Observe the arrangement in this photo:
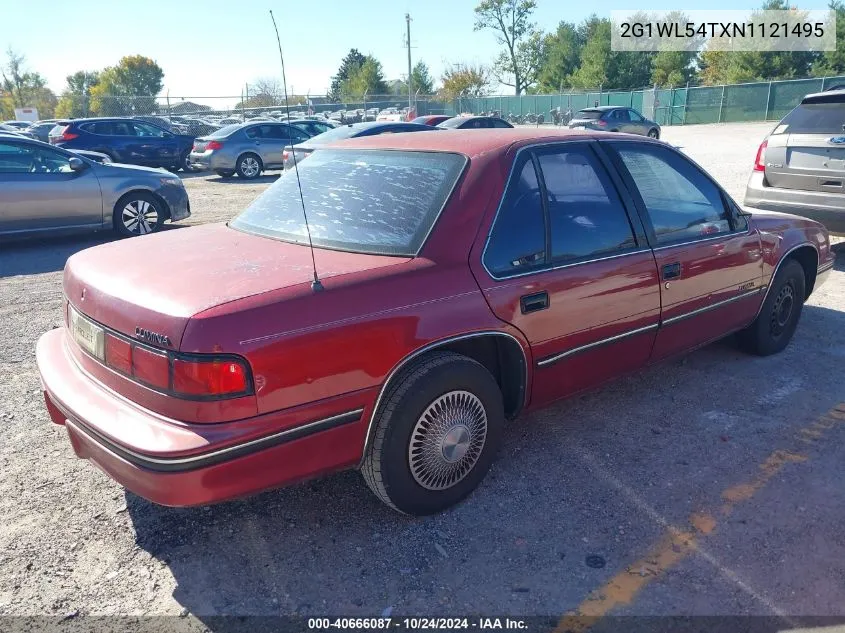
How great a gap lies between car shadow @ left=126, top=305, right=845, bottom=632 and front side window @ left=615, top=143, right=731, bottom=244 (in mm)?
1089

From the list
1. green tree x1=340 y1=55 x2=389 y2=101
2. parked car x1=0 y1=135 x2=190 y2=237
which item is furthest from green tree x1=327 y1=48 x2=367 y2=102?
parked car x1=0 y1=135 x2=190 y2=237

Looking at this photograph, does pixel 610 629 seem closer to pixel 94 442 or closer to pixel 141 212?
pixel 94 442

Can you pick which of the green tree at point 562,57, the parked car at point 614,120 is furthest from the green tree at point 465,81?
the parked car at point 614,120

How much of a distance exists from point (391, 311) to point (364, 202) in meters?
0.79

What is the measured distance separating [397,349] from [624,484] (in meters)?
1.41

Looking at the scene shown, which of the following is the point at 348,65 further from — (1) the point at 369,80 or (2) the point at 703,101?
(2) the point at 703,101

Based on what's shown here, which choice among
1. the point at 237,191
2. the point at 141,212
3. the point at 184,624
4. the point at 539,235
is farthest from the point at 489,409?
the point at 237,191

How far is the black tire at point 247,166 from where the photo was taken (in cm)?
1766

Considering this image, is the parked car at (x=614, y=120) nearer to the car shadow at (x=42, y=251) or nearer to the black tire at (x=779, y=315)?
the car shadow at (x=42, y=251)

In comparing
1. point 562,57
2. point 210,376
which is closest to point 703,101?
point 562,57

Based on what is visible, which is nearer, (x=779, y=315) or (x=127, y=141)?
(x=779, y=315)

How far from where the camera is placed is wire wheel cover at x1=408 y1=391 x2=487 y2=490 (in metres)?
2.83

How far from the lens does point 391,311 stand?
2627 mm

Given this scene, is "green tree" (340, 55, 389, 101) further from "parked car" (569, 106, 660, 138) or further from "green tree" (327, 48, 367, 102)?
"parked car" (569, 106, 660, 138)
